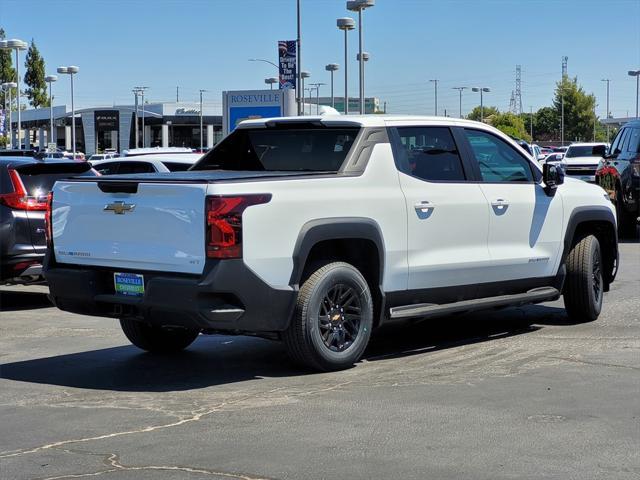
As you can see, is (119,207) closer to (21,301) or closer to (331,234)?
(331,234)

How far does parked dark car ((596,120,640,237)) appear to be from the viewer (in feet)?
61.2

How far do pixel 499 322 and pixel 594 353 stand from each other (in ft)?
5.99

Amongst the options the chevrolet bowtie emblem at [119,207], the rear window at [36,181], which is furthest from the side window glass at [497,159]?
the rear window at [36,181]

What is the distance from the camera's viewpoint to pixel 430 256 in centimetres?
841

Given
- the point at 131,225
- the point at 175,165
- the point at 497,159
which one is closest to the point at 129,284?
the point at 131,225

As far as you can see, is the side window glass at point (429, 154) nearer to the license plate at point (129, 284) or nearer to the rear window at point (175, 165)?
the license plate at point (129, 284)

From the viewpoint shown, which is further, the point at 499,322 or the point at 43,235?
the point at 43,235

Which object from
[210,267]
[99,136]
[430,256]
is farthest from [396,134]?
[99,136]

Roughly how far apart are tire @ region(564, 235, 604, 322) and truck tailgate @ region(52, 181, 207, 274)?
419 cm

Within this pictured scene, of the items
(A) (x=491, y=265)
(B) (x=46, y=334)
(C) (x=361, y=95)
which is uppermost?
(C) (x=361, y=95)

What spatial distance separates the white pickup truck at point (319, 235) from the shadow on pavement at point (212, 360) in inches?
13.6

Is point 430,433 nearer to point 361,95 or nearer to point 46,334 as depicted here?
point 46,334

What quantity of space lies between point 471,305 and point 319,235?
1820 mm

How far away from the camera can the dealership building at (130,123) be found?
11312 cm
